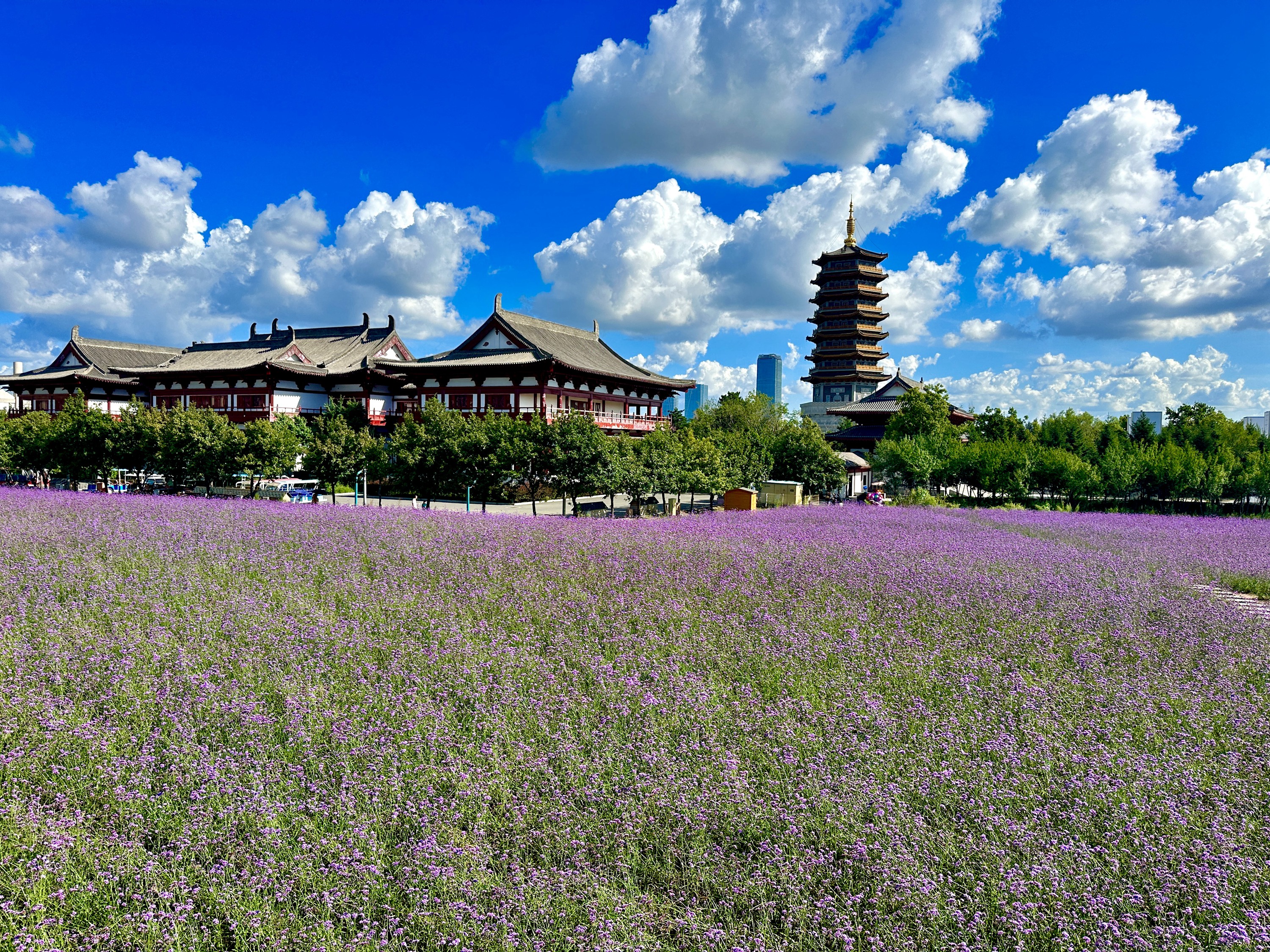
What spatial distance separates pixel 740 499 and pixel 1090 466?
1635 centimetres

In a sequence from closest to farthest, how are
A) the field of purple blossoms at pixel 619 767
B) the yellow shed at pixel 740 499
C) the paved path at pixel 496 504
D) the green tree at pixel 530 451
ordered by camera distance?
1. the field of purple blossoms at pixel 619 767
2. the yellow shed at pixel 740 499
3. the green tree at pixel 530 451
4. the paved path at pixel 496 504

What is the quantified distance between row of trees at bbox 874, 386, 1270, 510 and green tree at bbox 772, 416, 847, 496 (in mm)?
3117

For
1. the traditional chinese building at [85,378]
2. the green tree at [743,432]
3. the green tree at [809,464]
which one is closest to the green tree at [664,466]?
the green tree at [743,432]

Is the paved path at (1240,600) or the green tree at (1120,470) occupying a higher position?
the green tree at (1120,470)

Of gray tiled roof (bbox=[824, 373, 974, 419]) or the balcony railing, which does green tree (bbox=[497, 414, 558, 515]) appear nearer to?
the balcony railing

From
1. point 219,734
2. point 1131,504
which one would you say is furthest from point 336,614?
point 1131,504

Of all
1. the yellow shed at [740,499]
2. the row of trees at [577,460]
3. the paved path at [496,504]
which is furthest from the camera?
the paved path at [496,504]

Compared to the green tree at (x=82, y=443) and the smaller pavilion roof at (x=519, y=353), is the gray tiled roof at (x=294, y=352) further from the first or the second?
the green tree at (x=82, y=443)

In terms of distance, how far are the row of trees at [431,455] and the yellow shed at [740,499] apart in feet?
2.86

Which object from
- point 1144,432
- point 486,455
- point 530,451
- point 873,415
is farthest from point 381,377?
point 1144,432

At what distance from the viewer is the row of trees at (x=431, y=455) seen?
2328cm

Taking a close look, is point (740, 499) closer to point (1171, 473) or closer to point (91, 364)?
point (1171, 473)

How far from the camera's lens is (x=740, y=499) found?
78.4ft

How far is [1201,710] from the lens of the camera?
5199 millimetres
